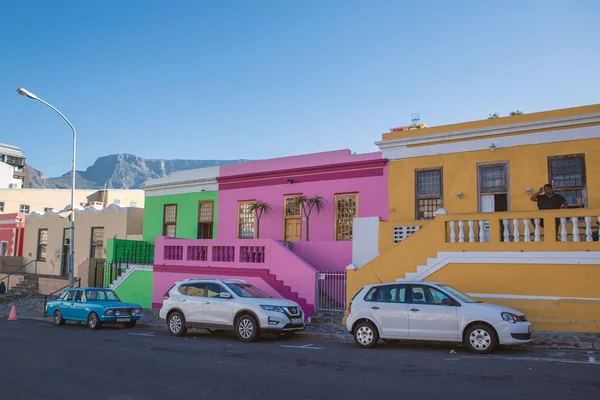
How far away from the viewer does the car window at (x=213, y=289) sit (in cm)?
1460

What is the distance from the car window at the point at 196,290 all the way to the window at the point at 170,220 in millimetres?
10390

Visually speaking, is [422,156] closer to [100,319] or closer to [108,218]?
[100,319]

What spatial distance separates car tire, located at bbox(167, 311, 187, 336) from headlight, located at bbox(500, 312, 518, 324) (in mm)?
8458

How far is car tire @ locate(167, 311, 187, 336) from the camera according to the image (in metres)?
15.0

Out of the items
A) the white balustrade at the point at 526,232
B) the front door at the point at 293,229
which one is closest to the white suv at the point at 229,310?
the white balustrade at the point at 526,232

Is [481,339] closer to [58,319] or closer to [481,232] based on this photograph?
[481,232]

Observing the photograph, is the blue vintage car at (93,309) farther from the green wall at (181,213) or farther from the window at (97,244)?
the window at (97,244)

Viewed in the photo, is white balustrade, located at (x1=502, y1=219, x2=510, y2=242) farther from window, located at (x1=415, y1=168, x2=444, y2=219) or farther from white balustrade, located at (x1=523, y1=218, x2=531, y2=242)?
window, located at (x1=415, y1=168, x2=444, y2=219)

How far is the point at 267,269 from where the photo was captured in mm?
18406

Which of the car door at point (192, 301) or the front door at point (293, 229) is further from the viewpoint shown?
the front door at point (293, 229)

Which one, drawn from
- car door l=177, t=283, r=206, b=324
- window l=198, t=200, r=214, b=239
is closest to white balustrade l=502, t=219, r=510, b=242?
car door l=177, t=283, r=206, b=324

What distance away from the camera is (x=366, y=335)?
12.0 metres

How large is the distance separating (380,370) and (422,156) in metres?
10.4

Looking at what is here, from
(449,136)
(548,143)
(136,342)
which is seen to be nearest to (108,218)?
(136,342)
